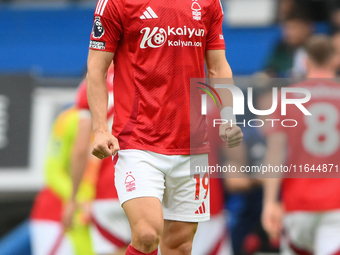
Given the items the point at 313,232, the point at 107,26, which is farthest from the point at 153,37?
the point at 313,232

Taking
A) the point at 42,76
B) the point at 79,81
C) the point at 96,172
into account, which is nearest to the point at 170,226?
the point at 96,172

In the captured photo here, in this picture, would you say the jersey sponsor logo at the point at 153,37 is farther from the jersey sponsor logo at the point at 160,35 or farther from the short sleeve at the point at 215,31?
the short sleeve at the point at 215,31

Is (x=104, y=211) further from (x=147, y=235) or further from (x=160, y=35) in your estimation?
(x=160, y=35)

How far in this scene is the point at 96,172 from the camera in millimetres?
5051

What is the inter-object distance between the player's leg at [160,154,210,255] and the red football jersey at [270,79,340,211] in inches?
71.0

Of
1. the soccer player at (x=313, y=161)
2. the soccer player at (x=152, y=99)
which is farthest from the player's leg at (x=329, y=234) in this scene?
the soccer player at (x=152, y=99)

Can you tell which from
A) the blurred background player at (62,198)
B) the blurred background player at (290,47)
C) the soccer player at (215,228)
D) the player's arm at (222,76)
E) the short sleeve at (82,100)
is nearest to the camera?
the player's arm at (222,76)

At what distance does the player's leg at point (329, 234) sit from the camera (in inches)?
186

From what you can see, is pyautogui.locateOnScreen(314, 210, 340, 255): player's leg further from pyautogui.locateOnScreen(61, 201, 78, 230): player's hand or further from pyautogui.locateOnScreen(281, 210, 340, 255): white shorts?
pyautogui.locateOnScreen(61, 201, 78, 230): player's hand

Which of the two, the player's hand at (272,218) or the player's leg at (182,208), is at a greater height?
the player's leg at (182,208)

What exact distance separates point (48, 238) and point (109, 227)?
3.47ft

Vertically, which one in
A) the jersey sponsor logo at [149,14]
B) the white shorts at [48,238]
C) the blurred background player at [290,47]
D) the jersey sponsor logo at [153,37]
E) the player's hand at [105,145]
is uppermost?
the blurred background player at [290,47]

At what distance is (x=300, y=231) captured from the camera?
489 cm

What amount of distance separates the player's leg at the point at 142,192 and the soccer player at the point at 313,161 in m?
2.04
